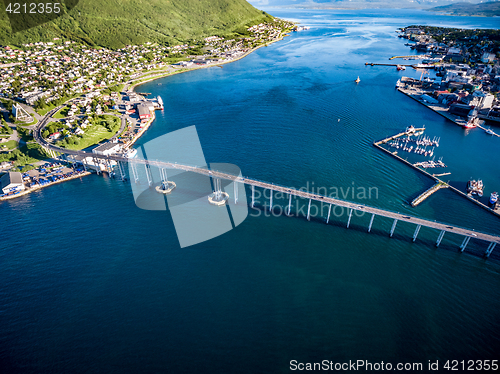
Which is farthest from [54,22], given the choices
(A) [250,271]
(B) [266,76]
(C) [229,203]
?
(A) [250,271]

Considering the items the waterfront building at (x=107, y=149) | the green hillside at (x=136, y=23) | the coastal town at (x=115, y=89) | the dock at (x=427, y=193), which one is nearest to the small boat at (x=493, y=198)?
the coastal town at (x=115, y=89)

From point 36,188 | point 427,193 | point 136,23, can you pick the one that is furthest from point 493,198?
point 136,23

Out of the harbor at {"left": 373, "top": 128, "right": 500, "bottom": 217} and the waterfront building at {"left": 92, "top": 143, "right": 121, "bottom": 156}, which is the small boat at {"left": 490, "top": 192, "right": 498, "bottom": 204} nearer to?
the harbor at {"left": 373, "top": 128, "right": 500, "bottom": 217}

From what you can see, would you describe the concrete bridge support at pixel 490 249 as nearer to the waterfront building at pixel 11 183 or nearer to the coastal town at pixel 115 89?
the coastal town at pixel 115 89

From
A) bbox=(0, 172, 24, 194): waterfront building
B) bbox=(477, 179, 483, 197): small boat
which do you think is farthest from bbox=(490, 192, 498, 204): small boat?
bbox=(0, 172, 24, 194): waterfront building

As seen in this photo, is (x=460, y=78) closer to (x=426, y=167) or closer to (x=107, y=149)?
(x=426, y=167)

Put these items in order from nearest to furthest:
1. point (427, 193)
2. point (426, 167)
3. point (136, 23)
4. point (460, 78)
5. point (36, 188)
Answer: point (427, 193), point (36, 188), point (426, 167), point (460, 78), point (136, 23)
